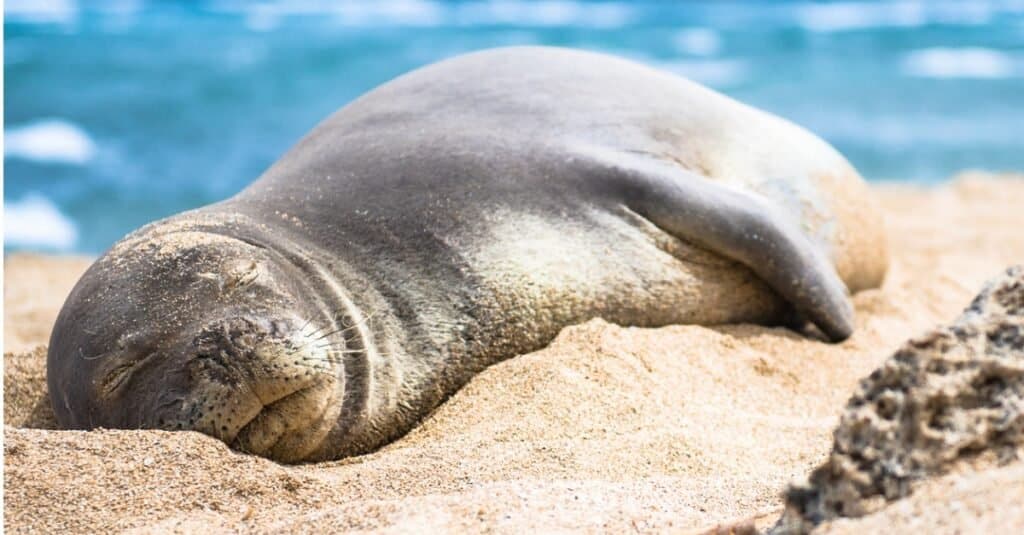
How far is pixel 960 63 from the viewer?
18.6 m

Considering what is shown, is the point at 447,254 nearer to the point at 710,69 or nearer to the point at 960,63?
the point at 710,69

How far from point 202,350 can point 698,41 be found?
21.0 m

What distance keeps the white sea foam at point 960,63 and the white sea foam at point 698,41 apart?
11.5 ft

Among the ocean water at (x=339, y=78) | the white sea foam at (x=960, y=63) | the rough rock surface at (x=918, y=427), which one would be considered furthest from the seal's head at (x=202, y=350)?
the white sea foam at (x=960, y=63)

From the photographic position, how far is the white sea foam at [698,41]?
21438mm

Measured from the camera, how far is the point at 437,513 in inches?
92.0

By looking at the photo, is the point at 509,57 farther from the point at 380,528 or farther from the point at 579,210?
the point at 380,528

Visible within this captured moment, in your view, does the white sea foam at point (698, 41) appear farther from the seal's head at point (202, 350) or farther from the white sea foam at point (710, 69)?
the seal's head at point (202, 350)

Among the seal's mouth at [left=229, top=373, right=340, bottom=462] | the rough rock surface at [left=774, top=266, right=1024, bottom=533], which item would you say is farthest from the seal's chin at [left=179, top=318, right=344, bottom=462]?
the rough rock surface at [left=774, top=266, right=1024, bottom=533]

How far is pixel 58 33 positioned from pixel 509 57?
71.9ft

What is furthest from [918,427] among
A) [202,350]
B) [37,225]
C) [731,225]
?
[37,225]

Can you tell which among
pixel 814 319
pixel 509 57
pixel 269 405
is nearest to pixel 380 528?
pixel 269 405

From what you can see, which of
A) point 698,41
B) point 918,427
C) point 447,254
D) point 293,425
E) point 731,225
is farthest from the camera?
point 698,41

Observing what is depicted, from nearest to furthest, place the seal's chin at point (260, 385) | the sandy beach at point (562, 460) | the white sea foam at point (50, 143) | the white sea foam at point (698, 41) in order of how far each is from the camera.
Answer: the sandy beach at point (562, 460) → the seal's chin at point (260, 385) → the white sea foam at point (50, 143) → the white sea foam at point (698, 41)
